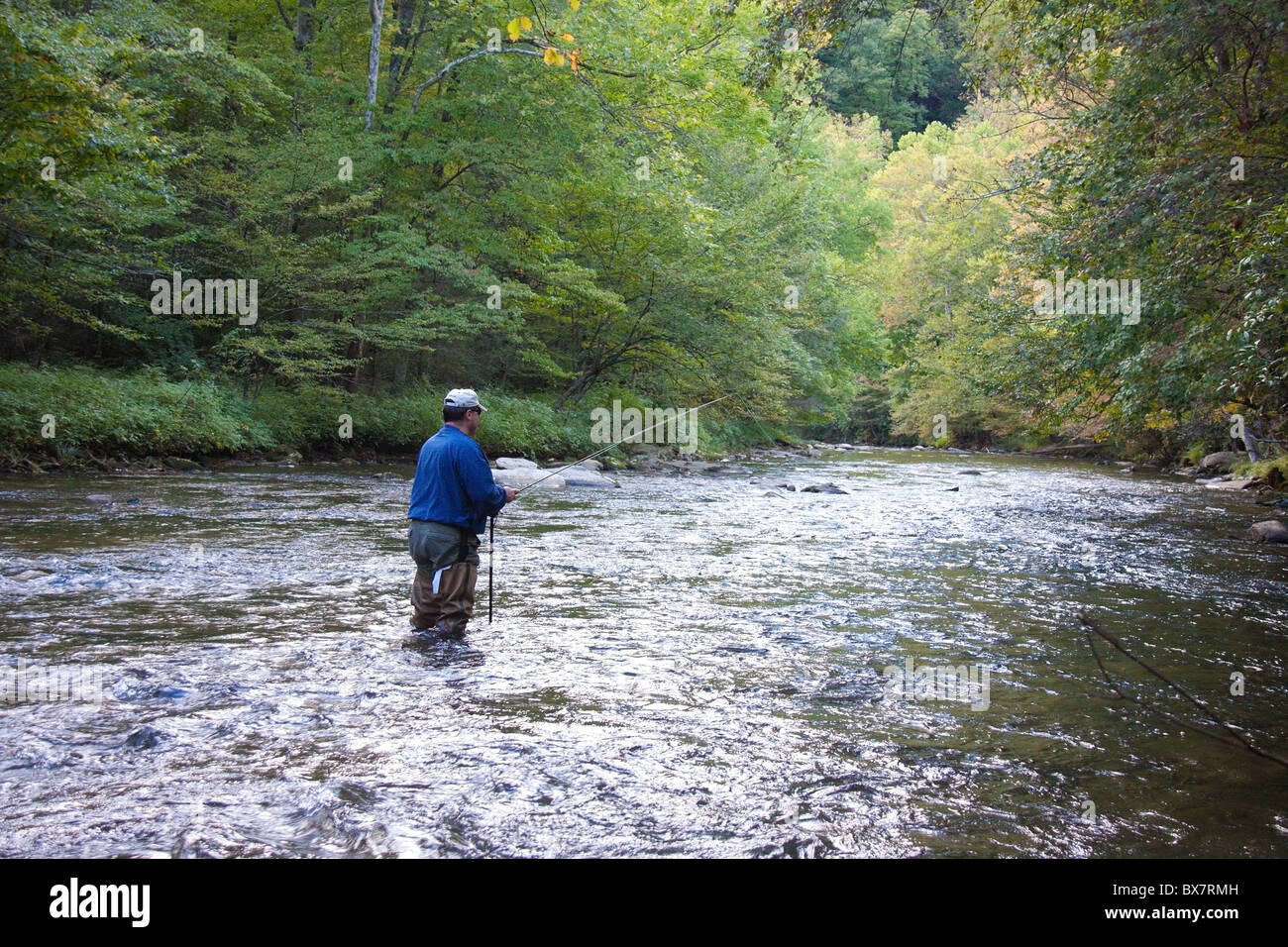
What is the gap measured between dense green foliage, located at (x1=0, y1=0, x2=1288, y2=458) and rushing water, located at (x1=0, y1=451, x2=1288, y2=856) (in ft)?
10.9

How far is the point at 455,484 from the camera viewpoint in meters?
6.72

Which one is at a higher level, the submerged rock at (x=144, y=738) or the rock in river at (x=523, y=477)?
the rock in river at (x=523, y=477)

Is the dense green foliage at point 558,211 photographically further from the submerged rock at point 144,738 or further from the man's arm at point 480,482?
the submerged rock at point 144,738

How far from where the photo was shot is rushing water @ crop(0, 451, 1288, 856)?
12.1 feet

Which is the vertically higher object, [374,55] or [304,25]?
[304,25]

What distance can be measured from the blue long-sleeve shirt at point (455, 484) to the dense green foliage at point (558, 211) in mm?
2747

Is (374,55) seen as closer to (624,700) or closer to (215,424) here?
(215,424)

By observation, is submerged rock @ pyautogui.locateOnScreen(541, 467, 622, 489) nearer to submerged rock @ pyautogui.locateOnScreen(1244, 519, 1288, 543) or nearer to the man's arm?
submerged rock @ pyautogui.locateOnScreen(1244, 519, 1288, 543)

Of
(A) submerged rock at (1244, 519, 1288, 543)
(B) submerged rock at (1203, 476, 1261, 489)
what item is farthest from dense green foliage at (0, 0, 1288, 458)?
(A) submerged rock at (1244, 519, 1288, 543)

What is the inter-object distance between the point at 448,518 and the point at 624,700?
210 cm

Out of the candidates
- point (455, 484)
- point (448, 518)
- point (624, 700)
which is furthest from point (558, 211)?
point (624, 700)

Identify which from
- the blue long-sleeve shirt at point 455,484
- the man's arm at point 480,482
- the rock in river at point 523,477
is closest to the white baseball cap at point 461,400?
the blue long-sleeve shirt at point 455,484

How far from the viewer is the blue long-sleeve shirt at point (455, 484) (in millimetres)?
6629

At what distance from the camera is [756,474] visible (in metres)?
23.2
